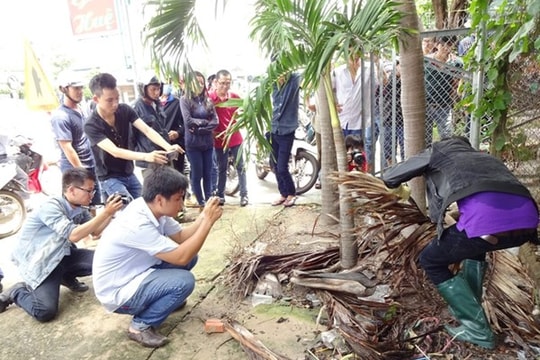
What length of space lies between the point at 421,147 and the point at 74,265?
115 inches

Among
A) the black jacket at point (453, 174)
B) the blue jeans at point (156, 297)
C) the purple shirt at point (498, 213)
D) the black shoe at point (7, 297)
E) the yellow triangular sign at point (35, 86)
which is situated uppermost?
the yellow triangular sign at point (35, 86)

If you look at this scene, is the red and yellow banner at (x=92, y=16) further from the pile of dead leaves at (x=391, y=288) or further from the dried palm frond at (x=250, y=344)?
the dried palm frond at (x=250, y=344)

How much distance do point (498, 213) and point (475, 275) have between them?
1.82 feet

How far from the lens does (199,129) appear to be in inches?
176

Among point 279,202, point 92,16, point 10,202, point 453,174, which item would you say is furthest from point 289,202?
point 92,16

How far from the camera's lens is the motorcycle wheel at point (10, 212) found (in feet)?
15.4

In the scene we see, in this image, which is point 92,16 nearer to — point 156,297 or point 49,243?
point 49,243

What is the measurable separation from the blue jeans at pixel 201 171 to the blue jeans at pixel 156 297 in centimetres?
231

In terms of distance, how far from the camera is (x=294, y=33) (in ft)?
8.33

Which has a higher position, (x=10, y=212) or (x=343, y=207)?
(x=343, y=207)

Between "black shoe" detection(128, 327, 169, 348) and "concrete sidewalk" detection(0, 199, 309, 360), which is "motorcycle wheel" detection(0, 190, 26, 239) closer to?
"concrete sidewalk" detection(0, 199, 309, 360)

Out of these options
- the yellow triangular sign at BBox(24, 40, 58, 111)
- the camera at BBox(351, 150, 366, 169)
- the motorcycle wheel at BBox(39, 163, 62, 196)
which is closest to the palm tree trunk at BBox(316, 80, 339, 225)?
the camera at BBox(351, 150, 366, 169)

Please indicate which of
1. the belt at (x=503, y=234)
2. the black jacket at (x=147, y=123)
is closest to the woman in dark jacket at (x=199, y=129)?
the black jacket at (x=147, y=123)

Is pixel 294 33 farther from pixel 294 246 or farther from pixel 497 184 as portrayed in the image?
pixel 294 246
